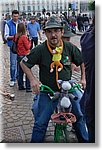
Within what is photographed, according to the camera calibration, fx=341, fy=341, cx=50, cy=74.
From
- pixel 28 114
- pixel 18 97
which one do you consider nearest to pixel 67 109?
pixel 28 114

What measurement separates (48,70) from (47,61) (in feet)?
0.23

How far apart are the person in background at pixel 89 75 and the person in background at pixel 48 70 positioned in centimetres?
21

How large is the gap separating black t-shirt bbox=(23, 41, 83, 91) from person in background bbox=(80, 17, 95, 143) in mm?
250

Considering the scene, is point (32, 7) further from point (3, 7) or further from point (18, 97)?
point (18, 97)

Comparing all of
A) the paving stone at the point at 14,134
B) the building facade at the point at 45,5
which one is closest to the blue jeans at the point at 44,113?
the paving stone at the point at 14,134

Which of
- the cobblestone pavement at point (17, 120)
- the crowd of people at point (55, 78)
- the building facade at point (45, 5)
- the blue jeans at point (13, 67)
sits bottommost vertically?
the cobblestone pavement at point (17, 120)

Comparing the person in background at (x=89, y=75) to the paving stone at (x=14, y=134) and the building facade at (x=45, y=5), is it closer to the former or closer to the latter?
the building facade at (x=45, y=5)

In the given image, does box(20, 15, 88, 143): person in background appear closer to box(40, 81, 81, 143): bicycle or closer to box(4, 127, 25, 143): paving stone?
box(40, 81, 81, 143): bicycle

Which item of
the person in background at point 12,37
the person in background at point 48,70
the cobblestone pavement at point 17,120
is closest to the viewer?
the person in background at point 48,70

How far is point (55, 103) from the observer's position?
2.63 metres

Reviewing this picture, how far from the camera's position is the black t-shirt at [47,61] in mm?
2602

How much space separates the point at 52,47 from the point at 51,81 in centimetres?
26

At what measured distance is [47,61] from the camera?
8.52 feet

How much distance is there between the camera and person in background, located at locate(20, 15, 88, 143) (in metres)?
2.57
